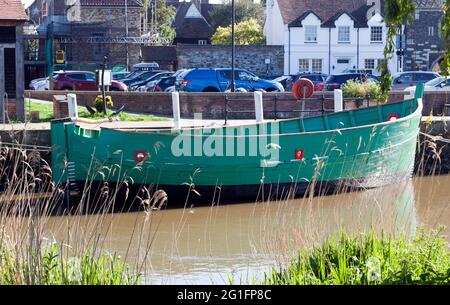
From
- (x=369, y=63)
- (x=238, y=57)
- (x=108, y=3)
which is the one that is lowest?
(x=369, y=63)

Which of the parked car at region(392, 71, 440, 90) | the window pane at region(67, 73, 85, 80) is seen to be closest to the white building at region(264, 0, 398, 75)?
the parked car at region(392, 71, 440, 90)

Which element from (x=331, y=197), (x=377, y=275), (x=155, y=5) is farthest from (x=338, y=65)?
(x=377, y=275)

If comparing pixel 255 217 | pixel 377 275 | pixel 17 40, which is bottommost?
pixel 255 217

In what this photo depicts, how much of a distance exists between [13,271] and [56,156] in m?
10.7

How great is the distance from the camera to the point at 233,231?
15891mm

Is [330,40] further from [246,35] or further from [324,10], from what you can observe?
[246,35]

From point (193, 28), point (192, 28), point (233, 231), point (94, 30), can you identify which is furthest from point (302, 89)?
point (193, 28)

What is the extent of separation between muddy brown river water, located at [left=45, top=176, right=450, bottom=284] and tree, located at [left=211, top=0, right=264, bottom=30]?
55.0 meters

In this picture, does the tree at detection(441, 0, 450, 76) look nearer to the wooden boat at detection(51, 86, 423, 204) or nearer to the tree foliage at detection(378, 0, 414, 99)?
the tree foliage at detection(378, 0, 414, 99)

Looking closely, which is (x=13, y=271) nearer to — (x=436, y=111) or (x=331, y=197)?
(x=331, y=197)

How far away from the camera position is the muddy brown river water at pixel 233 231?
948 cm

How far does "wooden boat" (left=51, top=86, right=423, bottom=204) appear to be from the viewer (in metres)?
18.4

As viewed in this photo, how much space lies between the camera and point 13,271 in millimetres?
7961

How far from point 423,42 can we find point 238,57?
11.5 meters
